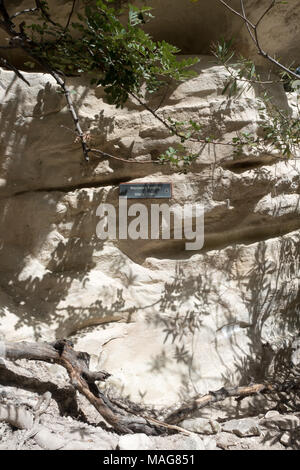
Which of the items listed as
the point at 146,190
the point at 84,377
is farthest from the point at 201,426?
the point at 146,190

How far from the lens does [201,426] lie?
8.98ft

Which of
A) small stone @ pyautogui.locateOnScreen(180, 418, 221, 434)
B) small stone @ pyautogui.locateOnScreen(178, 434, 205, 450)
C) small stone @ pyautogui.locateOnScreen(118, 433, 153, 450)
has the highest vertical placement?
small stone @ pyautogui.locateOnScreen(118, 433, 153, 450)

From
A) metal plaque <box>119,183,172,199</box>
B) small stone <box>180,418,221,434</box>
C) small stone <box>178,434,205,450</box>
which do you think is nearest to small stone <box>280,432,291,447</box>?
small stone <box>180,418,221,434</box>

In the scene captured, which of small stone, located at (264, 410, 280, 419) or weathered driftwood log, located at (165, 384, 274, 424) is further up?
weathered driftwood log, located at (165, 384, 274, 424)

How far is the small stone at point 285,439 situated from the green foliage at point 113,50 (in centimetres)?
268

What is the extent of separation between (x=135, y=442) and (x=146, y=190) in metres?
2.06

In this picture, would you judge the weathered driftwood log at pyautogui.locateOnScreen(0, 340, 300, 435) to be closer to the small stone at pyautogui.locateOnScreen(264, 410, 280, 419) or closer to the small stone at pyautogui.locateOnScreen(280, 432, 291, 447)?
the small stone at pyautogui.locateOnScreen(264, 410, 280, 419)

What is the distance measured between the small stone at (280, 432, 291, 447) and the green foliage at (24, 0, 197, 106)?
2.68 m

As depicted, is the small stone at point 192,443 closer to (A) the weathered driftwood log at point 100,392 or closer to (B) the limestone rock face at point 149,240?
(A) the weathered driftwood log at point 100,392

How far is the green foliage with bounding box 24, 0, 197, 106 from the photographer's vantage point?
8.30ft

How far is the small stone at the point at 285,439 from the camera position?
251 cm

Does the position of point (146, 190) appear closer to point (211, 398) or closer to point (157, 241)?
point (157, 241)

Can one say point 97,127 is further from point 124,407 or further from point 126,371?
point 124,407

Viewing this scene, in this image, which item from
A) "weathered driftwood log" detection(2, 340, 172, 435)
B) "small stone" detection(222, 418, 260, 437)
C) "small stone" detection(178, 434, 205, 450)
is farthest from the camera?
"small stone" detection(222, 418, 260, 437)
